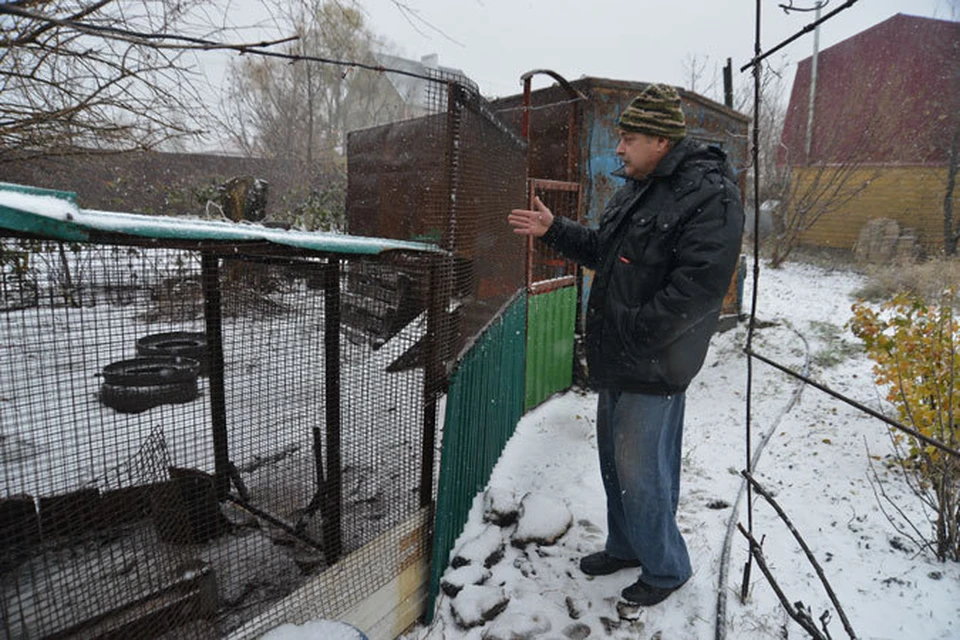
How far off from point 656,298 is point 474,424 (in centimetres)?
134

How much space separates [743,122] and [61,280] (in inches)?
356

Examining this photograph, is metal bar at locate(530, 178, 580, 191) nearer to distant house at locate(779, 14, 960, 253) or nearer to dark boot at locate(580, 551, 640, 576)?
dark boot at locate(580, 551, 640, 576)

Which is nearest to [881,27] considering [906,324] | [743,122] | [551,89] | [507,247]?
[743,122]

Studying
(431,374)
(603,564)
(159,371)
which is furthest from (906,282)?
(159,371)

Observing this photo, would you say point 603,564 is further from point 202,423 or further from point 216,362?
point 216,362

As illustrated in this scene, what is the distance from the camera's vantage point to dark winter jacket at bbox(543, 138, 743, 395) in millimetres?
2336

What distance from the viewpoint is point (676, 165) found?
250cm

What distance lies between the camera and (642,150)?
2.59 meters

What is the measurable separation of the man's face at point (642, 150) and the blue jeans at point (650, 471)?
3.57 ft

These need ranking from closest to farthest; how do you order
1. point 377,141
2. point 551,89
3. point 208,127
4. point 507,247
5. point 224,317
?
point 224,317
point 507,247
point 208,127
point 551,89
point 377,141

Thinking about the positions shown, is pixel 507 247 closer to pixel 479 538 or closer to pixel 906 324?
pixel 479 538

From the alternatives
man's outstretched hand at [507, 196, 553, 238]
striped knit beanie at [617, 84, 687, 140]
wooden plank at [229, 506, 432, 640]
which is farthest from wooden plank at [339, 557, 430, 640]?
striped knit beanie at [617, 84, 687, 140]

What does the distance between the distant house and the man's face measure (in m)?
13.3

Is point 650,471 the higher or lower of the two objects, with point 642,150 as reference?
lower
